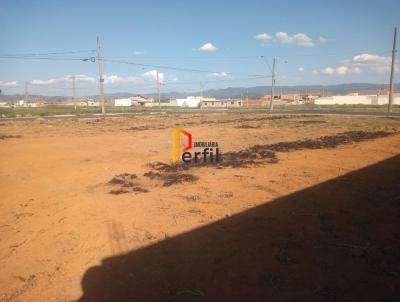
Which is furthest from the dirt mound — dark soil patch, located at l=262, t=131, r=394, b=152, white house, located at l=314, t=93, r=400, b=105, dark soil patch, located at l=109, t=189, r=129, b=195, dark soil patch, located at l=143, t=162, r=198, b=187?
white house, located at l=314, t=93, r=400, b=105

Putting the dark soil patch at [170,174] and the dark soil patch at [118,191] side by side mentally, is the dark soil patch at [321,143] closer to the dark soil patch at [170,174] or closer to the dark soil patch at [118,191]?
the dark soil patch at [170,174]

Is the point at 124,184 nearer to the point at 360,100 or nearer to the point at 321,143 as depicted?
the point at 321,143

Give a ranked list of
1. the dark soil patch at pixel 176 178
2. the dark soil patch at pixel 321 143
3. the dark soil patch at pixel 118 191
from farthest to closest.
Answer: the dark soil patch at pixel 321 143, the dark soil patch at pixel 176 178, the dark soil patch at pixel 118 191

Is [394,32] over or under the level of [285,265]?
over

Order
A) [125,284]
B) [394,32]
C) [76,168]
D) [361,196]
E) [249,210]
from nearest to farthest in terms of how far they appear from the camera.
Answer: [125,284] → [249,210] → [361,196] → [76,168] → [394,32]

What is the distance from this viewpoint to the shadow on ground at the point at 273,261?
3.68 m

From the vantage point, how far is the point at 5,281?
13.7ft

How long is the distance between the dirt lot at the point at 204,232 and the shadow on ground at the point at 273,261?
2 centimetres

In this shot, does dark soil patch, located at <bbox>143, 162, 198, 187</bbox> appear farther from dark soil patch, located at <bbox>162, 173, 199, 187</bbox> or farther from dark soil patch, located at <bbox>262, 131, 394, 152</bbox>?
dark soil patch, located at <bbox>262, 131, 394, 152</bbox>

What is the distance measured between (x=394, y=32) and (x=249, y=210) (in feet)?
138

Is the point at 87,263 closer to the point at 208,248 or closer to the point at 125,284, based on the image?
the point at 125,284

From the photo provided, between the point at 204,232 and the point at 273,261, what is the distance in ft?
4.62

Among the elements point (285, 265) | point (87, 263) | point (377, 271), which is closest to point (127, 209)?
point (87, 263)

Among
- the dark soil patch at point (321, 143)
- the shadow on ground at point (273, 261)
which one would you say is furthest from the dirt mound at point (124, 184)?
the dark soil patch at point (321, 143)
